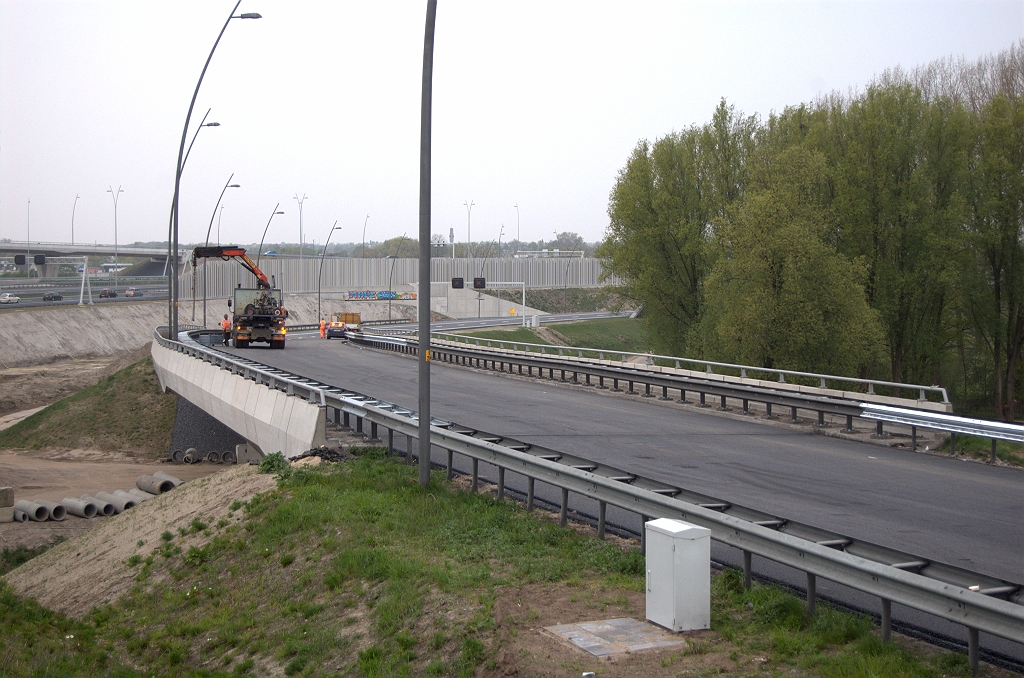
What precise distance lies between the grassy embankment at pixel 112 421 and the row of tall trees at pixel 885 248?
26.4 meters

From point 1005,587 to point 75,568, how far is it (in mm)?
13519

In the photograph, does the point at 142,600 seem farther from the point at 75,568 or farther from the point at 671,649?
the point at 671,649

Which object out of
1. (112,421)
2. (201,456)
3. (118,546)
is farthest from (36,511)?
(112,421)

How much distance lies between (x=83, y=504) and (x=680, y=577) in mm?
25768

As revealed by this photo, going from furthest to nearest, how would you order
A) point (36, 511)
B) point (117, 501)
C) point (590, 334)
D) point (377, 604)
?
point (590, 334) → point (117, 501) → point (36, 511) → point (377, 604)

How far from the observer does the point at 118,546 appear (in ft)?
47.1

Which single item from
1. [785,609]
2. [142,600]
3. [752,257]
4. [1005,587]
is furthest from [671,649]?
[752,257]

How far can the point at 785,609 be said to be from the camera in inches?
279

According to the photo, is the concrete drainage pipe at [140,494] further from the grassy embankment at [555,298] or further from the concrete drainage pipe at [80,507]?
the grassy embankment at [555,298]

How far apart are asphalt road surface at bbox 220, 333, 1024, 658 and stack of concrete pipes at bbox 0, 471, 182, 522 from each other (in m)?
8.94

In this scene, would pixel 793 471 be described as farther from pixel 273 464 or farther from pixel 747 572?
pixel 273 464

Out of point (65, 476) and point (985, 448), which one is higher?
point (985, 448)

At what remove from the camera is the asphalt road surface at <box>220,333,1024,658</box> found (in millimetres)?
9828

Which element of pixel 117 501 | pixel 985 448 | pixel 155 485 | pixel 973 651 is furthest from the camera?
pixel 155 485
